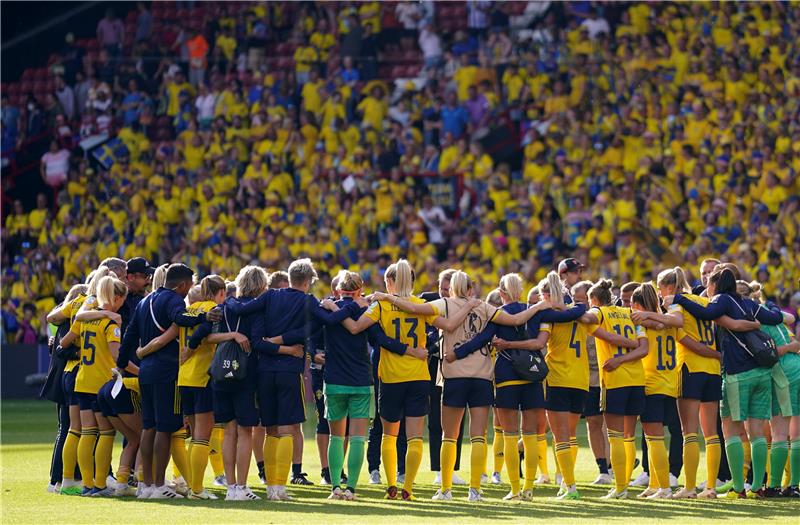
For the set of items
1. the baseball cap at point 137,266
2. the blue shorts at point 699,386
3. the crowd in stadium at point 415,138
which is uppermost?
the crowd in stadium at point 415,138

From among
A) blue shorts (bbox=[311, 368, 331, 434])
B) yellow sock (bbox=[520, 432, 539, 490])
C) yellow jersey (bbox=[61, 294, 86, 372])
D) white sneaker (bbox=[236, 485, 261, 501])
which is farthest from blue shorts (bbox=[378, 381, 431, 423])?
yellow jersey (bbox=[61, 294, 86, 372])

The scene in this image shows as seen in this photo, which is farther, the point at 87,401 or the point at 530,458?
the point at 87,401

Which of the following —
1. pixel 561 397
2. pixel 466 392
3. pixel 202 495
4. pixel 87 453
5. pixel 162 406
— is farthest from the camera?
pixel 87 453

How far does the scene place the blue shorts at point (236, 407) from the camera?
11828 millimetres

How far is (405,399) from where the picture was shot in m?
12.0

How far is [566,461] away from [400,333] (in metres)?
1.96

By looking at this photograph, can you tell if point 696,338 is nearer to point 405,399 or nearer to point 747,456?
point 747,456

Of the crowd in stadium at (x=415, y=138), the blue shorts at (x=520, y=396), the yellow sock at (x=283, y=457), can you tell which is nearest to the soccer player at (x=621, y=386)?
the blue shorts at (x=520, y=396)

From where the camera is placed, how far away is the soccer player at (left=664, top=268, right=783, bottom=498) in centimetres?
1222

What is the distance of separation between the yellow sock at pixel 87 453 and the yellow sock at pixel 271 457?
1699 millimetres

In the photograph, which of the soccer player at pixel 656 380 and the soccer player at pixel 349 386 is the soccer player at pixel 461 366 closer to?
the soccer player at pixel 349 386

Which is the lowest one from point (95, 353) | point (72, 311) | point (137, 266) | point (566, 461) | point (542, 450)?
point (566, 461)

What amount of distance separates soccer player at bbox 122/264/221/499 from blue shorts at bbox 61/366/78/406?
979 millimetres

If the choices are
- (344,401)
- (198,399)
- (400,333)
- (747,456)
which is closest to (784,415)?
(747,456)
